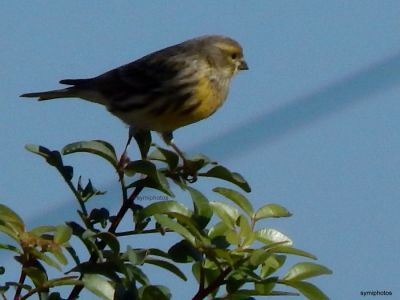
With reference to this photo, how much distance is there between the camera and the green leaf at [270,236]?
2172mm

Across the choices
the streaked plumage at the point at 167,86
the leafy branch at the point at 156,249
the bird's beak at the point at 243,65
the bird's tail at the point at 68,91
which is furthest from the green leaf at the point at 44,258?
the bird's beak at the point at 243,65

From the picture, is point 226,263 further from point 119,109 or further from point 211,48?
point 211,48

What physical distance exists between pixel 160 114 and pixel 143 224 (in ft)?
8.51

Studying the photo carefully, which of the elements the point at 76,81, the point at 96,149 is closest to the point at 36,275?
the point at 96,149

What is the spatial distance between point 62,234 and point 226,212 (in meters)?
0.47

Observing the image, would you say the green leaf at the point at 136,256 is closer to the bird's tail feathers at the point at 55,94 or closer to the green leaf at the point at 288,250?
the green leaf at the point at 288,250

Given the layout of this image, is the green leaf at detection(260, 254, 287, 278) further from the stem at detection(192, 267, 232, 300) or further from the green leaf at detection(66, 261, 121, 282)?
the green leaf at detection(66, 261, 121, 282)

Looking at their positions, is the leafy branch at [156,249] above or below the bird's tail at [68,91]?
below

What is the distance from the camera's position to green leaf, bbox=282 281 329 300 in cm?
207

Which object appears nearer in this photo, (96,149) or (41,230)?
(41,230)

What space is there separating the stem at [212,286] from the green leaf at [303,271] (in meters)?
0.16

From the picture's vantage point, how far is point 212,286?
200 cm

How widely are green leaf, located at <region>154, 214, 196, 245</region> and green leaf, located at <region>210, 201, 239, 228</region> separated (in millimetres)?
181

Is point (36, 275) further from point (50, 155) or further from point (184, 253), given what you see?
point (50, 155)
